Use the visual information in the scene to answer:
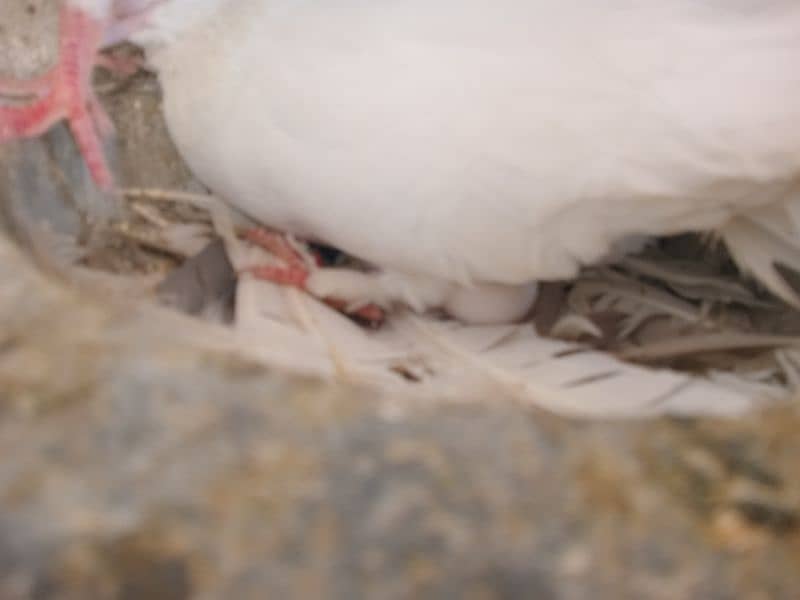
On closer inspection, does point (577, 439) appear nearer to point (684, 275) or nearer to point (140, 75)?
point (684, 275)

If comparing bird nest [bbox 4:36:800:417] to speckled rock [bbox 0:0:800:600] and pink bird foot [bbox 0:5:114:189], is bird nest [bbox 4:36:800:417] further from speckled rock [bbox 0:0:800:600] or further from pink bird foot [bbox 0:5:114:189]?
speckled rock [bbox 0:0:800:600]

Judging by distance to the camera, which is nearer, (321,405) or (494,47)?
(321,405)

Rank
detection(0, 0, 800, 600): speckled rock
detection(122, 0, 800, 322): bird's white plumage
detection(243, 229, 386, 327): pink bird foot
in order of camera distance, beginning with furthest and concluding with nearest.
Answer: detection(243, 229, 386, 327): pink bird foot → detection(122, 0, 800, 322): bird's white plumage → detection(0, 0, 800, 600): speckled rock

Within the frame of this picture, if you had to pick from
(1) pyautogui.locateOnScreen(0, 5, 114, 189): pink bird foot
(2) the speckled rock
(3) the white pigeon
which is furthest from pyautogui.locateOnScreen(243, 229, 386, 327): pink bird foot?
(2) the speckled rock

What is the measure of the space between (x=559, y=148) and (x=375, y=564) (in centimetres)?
38

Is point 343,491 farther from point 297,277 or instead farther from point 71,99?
point 71,99

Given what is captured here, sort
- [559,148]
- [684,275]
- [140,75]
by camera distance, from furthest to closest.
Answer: [140,75], [684,275], [559,148]

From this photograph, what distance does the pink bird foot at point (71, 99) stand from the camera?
0.89 m

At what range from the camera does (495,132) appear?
762mm

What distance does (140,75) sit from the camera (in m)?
1.00

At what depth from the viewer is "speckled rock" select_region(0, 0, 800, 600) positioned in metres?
0.43

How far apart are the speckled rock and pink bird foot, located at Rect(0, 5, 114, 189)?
420 mm

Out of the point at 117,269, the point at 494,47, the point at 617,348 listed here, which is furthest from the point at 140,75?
the point at 617,348

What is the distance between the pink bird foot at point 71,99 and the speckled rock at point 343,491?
0.42 meters
